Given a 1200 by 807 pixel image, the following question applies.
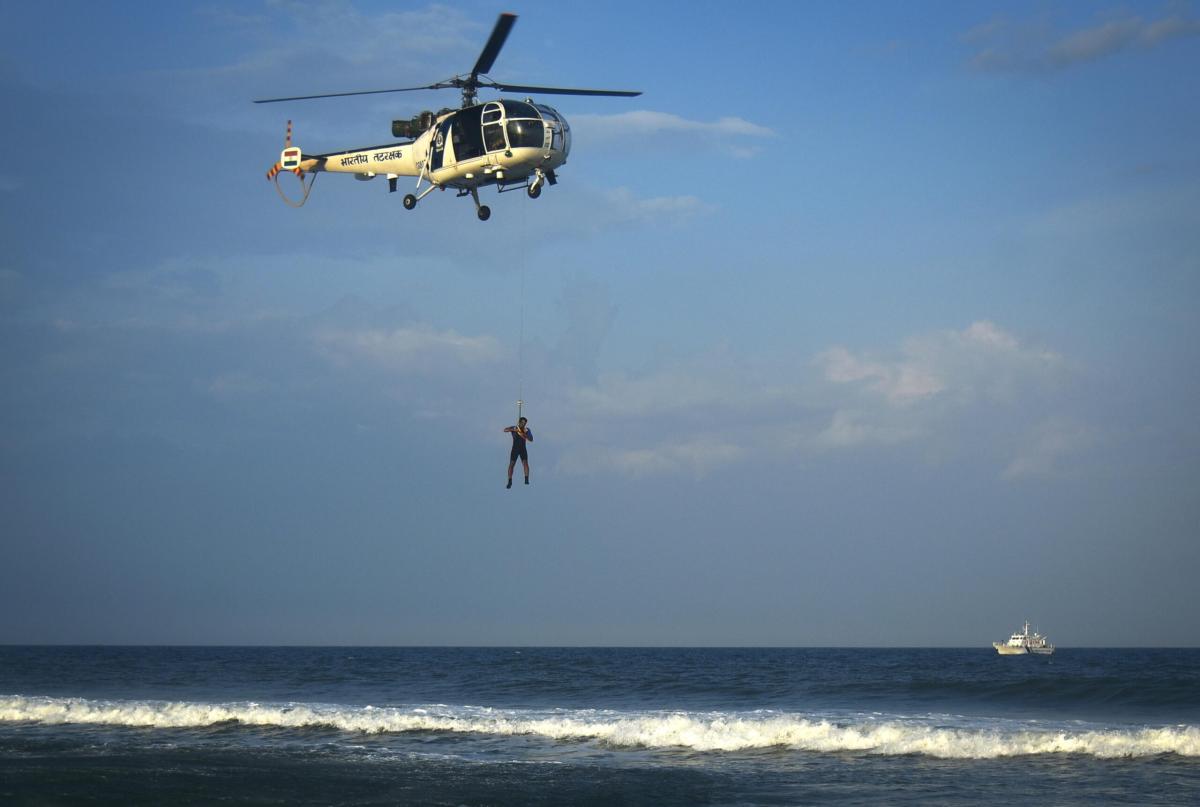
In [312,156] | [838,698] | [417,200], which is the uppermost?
[312,156]

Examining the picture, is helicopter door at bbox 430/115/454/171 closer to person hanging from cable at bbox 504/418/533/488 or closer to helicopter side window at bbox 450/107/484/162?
helicopter side window at bbox 450/107/484/162

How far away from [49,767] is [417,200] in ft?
42.7

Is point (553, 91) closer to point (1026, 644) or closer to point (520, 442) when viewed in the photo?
point (520, 442)

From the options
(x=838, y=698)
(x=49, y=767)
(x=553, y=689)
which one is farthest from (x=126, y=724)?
(x=838, y=698)

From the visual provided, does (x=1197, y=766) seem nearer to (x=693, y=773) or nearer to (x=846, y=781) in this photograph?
(x=846, y=781)

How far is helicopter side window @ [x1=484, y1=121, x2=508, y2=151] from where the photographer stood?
70.9 ft

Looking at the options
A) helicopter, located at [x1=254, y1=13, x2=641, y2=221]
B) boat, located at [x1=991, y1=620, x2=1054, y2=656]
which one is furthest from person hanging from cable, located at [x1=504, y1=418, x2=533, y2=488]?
boat, located at [x1=991, y1=620, x2=1054, y2=656]

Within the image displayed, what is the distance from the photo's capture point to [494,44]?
21312 millimetres

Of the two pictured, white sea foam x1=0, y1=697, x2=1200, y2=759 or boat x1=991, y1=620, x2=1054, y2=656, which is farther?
boat x1=991, y1=620, x2=1054, y2=656

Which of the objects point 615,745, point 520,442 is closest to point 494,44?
point 520,442

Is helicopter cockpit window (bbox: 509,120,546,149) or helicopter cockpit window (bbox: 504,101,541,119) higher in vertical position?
helicopter cockpit window (bbox: 504,101,541,119)

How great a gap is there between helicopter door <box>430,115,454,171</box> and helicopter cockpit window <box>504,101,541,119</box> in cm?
144

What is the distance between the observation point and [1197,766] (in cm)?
2061

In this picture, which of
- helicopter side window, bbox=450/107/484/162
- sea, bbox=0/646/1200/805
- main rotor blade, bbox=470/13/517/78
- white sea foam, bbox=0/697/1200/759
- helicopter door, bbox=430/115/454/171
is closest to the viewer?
sea, bbox=0/646/1200/805
